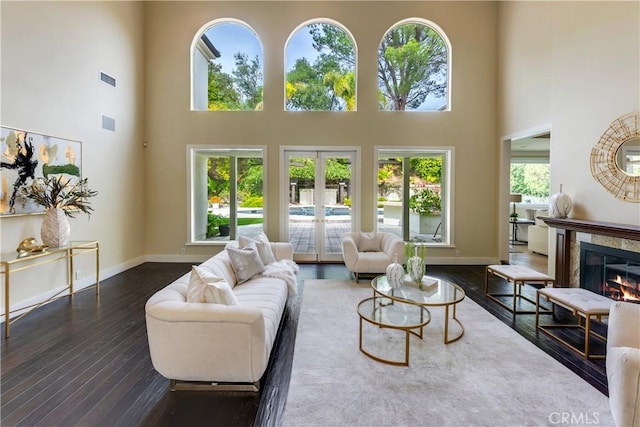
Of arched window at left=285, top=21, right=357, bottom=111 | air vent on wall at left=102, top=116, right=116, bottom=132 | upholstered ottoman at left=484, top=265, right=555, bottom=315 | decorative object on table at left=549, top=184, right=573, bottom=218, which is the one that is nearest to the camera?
upholstered ottoman at left=484, top=265, right=555, bottom=315

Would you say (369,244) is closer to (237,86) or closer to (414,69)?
(414,69)

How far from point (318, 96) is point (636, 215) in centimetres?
514

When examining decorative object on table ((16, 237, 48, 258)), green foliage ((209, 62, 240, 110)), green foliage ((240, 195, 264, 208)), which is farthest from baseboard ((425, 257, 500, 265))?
decorative object on table ((16, 237, 48, 258))

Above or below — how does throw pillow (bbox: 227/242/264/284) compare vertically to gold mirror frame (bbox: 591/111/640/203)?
below

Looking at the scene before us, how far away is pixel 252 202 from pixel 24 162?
346cm

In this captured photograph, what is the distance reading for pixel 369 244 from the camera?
17.2 feet

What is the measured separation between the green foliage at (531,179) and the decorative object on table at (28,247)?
12.6 meters

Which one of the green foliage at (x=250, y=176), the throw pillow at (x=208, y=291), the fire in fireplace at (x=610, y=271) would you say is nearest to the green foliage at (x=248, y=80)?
the green foliage at (x=250, y=176)

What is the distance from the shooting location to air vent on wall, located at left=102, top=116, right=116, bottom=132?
4809mm

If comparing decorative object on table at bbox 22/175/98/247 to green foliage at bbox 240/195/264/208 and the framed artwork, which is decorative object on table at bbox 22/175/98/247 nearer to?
the framed artwork

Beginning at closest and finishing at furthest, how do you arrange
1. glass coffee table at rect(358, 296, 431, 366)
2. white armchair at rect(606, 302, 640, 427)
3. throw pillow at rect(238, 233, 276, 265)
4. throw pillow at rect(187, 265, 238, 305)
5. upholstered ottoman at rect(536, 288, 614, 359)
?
white armchair at rect(606, 302, 640, 427) < throw pillow at rect(187, 265, 238, 305) < glass coffee table at rect(358, 296, 431, 366) < upholstered ottoman at rect(536, 288, 614, 359) < throw pillow at rect(238, 233, 276, 265)

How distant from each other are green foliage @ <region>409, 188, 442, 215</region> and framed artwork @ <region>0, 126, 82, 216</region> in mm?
6020

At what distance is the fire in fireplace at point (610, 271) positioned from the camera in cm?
296

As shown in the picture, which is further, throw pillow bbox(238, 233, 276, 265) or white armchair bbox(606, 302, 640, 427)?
throw pillow bbox(238, 233, 276, 265)
